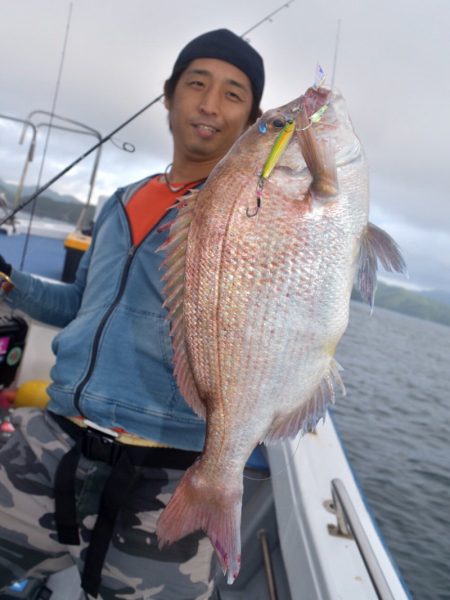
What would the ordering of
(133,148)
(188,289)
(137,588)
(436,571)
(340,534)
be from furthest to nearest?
(436,571)
(133,148)
(340,534)
(137,588)
(188,289)

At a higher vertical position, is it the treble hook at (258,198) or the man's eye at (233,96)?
the man's eye at (233,96)

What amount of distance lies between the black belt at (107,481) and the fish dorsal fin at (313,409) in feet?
1.88

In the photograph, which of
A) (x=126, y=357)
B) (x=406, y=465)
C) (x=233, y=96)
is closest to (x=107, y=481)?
(x=126, y=357)

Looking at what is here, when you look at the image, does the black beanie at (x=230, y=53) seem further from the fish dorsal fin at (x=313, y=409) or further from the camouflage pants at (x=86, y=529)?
the camouflage pants at (x=86, y=529)

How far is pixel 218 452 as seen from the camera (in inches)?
49.6

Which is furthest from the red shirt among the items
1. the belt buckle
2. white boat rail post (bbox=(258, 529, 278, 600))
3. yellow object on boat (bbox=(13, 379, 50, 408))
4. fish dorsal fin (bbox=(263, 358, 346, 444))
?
yellow object on boat (bbox=(13, 379, 50, 408))

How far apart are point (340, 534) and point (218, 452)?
104 centimetres

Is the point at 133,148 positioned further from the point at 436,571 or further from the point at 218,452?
the point at 436,571

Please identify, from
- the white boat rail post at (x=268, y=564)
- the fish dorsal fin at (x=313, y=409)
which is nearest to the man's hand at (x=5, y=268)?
the fish dorsal fin at (x=313, y=409)

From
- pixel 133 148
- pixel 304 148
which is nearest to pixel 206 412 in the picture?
pixel 304 148

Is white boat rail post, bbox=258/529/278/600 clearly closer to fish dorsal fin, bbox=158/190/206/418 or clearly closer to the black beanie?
fish dorsal fin, bbox=158/190/206/418

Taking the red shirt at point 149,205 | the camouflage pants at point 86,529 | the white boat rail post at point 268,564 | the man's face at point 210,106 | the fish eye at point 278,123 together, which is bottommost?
the white boat rail post at point 268,564

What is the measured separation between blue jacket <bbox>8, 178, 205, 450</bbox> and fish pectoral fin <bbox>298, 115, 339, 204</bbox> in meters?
0.62

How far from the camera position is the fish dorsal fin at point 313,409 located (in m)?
1.21
